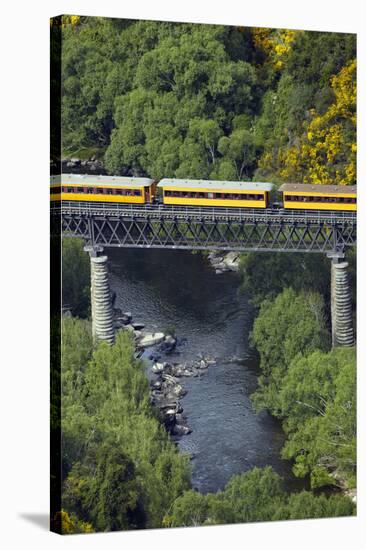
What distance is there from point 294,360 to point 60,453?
4513mm

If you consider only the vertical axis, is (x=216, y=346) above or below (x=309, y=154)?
below

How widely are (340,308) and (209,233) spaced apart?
2.55 metres

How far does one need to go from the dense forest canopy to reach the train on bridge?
0.51ft

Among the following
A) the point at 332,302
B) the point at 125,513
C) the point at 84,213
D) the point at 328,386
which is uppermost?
the point at 84,213

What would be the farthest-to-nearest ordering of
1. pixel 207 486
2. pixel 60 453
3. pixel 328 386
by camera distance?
pixel 328 386 → pixel 207 486 → pixel 60 453

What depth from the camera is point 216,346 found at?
2023 cm

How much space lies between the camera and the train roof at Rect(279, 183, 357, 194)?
67.2ft

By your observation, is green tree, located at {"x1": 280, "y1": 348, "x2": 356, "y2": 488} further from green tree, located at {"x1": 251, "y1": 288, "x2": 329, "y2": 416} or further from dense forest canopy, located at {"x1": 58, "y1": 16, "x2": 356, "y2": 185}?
dense forest canopy, located at {"x1": 58, "y1": 16, "x2": 356, "y2": 185}

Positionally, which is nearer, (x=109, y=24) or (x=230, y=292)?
(x=109, y=24)

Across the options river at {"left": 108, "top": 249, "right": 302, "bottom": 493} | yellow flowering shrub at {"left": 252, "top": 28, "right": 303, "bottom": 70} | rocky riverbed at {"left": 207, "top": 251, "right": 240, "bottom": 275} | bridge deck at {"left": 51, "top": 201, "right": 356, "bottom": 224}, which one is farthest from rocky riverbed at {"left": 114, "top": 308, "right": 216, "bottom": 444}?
yellow flowering shrub at {"left": 252, "top": 28, "right": 303, "bottom": 70}

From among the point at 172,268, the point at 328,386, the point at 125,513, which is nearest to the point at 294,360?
the point at 328,386

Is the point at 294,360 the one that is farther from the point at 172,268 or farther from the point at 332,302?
the point at 172,268

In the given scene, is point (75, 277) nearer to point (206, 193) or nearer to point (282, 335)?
point (206, 193)

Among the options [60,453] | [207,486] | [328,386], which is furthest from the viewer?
[328,386]
